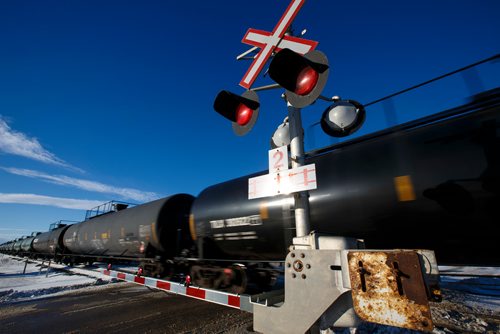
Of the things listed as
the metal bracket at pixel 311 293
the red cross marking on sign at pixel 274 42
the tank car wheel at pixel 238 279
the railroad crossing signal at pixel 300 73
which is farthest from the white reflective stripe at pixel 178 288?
the railroad crossing signal at pixel 300 73

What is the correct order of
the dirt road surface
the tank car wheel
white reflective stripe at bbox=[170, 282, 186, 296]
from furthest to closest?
the tank car wheel < the dirt road surface < white reflective stripe at bbox=[170, 282, 186, 296]

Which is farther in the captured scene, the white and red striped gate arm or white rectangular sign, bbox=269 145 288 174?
the white and red striped gate arm

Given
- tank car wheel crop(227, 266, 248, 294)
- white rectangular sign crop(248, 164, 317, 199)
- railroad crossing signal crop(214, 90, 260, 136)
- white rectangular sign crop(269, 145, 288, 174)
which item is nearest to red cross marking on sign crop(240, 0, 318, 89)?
railroad crossing signal crop(214, 90, 260, 136)

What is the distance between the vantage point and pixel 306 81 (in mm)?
2225

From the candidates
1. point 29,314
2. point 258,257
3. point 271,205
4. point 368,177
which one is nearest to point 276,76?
point 368,177

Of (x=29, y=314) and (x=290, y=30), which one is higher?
(x=290, y=30)

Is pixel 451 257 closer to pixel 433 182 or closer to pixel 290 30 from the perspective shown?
pixel 433 182

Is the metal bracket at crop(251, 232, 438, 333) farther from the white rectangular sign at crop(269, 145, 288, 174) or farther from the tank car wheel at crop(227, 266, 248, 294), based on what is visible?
the tank car wheel at crop(227, 266, 248, 294)

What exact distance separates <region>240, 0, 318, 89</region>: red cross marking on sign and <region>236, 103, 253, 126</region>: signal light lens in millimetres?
315

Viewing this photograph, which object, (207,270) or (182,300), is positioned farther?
(182,300)

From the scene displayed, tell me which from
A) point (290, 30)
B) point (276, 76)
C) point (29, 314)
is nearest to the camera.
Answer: point (276, 76)

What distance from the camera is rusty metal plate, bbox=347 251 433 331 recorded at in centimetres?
151

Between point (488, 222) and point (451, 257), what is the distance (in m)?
0.59

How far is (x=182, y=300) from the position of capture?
20.9 feet
